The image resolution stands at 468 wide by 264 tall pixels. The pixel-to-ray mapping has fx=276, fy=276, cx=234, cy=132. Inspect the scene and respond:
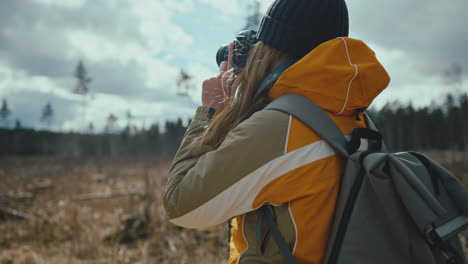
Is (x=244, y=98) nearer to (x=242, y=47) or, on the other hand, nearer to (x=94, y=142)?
(x=242, y=47)

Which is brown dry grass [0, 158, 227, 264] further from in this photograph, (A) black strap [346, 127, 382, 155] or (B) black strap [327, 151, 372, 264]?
(A) black strap [346, 127, 382, 155]

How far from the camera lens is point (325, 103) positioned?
1.14m

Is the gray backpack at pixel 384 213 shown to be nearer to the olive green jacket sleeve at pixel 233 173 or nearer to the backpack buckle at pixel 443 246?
the backpack buckle at pixel 443 246

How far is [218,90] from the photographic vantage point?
4.61 ft

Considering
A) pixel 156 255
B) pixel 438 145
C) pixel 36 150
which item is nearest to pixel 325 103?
pixel 156 255

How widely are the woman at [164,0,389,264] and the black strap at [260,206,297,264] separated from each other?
0.02 m

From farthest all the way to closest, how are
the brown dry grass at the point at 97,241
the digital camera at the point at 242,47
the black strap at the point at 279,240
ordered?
the brown dry grass at the point at 97,241 < the digital camera at the point at 242,47 < the black strap at the point at 279,240

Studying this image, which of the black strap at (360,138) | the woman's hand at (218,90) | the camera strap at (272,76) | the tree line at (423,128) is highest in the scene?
the camera strap at (272,76)

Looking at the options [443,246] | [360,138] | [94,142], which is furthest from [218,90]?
[94,142]

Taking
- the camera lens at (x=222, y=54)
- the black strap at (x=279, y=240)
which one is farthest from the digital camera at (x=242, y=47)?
the black strap at (x=279, y=240)

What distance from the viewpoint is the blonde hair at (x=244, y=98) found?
4.14ft

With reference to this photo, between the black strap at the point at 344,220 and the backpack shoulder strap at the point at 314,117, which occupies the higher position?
the backpack shoulder strap at the point at 314,117

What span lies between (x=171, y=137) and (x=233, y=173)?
7429cm

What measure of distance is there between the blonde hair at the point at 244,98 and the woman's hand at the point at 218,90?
0.29ft
